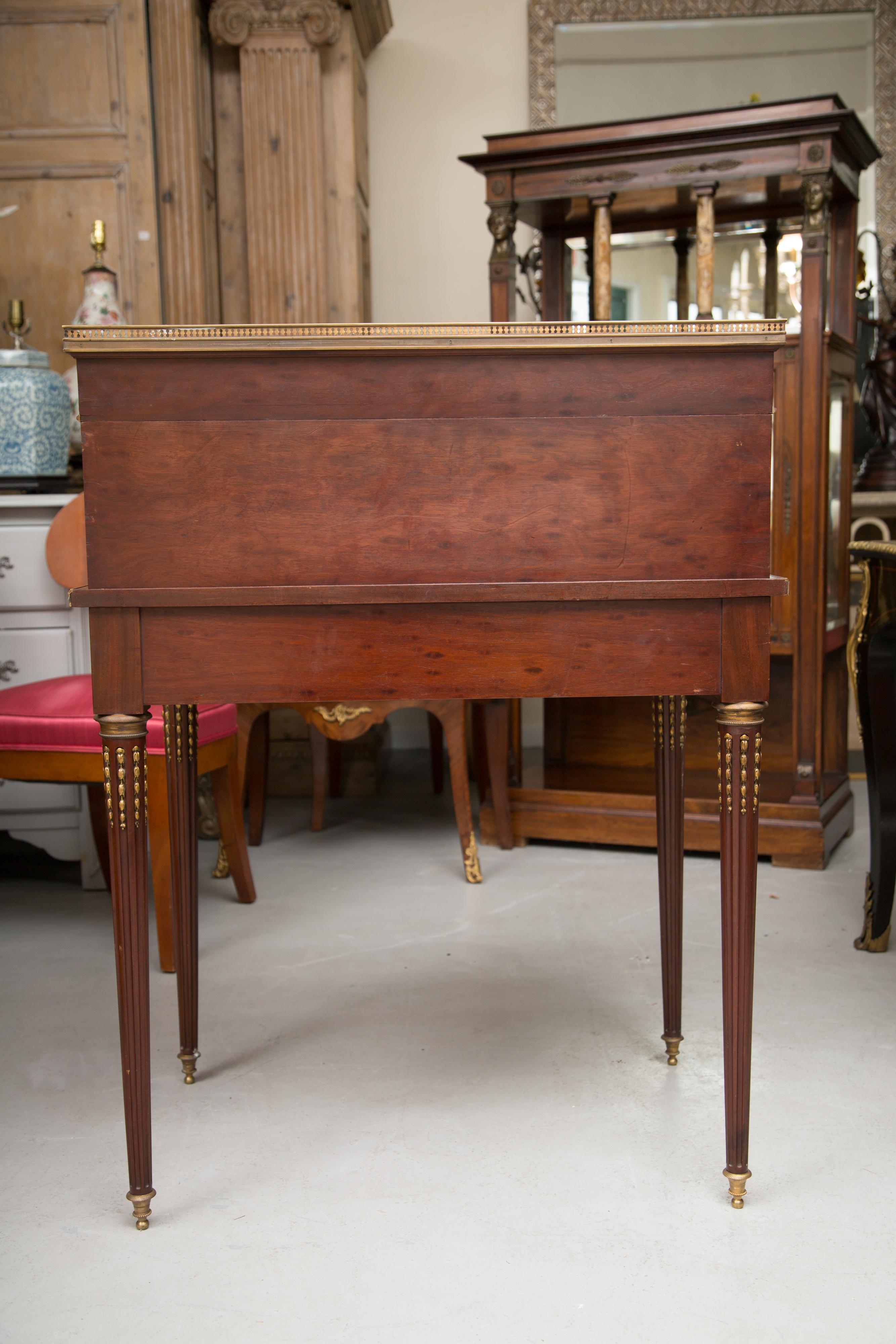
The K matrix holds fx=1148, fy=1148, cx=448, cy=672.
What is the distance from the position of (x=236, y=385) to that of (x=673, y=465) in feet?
1.78

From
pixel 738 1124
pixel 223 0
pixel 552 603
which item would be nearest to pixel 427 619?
pixel 552 603

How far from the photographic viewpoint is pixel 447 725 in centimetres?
302

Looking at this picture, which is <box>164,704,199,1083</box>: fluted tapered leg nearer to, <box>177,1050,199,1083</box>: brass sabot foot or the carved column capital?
<box>177,1050,199,1083</box>: brass sabot foot

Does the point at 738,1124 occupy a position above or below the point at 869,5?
below

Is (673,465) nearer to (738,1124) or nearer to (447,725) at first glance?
(738,1124)

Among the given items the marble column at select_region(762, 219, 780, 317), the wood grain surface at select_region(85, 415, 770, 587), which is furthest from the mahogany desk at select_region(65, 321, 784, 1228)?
the marble column at select_region(762, 219, 780, 317)

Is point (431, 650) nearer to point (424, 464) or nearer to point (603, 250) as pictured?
point (424, 464)

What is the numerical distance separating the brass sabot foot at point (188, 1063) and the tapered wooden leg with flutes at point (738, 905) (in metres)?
0.87

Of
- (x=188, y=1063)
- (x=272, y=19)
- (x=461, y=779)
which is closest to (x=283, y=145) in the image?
(x=272, y=19)

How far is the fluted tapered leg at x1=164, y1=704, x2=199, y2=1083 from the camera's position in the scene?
184cm

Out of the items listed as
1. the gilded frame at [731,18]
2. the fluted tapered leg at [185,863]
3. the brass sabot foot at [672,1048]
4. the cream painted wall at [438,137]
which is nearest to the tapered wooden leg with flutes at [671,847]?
the brass sabot foot at [672,1048]

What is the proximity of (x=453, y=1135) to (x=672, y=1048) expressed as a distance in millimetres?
430

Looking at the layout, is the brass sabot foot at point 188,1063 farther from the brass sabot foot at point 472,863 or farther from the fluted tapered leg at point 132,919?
the brass sabot foot at point 472,863

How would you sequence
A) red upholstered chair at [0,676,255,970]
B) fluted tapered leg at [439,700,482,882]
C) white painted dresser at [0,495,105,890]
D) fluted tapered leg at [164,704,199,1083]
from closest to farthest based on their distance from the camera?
fluted tapered leg at [164,704,199,1083], red upholstered chair at [0,676,255,970], white painted dresser at [0,495,105,890], fluted tapered leg at [439,700,482,882]
